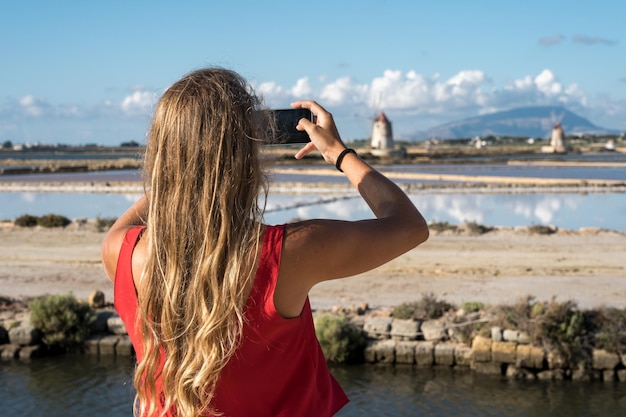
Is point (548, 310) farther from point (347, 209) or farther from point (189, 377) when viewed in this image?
point (347, 209)

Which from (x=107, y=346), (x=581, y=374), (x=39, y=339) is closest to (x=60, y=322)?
(x=39, y=339)

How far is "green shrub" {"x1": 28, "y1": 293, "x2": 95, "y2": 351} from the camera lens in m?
8.44

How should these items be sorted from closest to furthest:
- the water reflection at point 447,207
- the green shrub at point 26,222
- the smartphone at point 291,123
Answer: the smartphone at point 291,123 → the green shrub at point 26,222 → the water reflection at point 447,207

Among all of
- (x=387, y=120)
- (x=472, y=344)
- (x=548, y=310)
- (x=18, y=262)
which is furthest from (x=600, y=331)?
(x=387, y=120)

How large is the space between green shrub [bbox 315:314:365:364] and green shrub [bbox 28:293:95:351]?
2586 millimetres

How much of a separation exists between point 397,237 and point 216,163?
335mm

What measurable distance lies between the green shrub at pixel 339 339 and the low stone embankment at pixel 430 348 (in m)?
0.12

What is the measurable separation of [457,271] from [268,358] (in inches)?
415

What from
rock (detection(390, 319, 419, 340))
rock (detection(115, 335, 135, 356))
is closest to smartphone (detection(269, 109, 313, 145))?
rock (detection(390, 319, 419, 340))

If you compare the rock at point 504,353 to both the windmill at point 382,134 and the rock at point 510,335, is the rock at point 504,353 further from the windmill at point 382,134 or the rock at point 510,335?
the windmill at point 382,134

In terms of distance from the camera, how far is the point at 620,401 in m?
6.85

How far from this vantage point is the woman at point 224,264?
1.29 m

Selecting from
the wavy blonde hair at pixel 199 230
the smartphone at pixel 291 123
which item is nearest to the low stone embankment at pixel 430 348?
the smartphone at pixel 291 123

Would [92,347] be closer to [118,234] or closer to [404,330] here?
[404,330]
